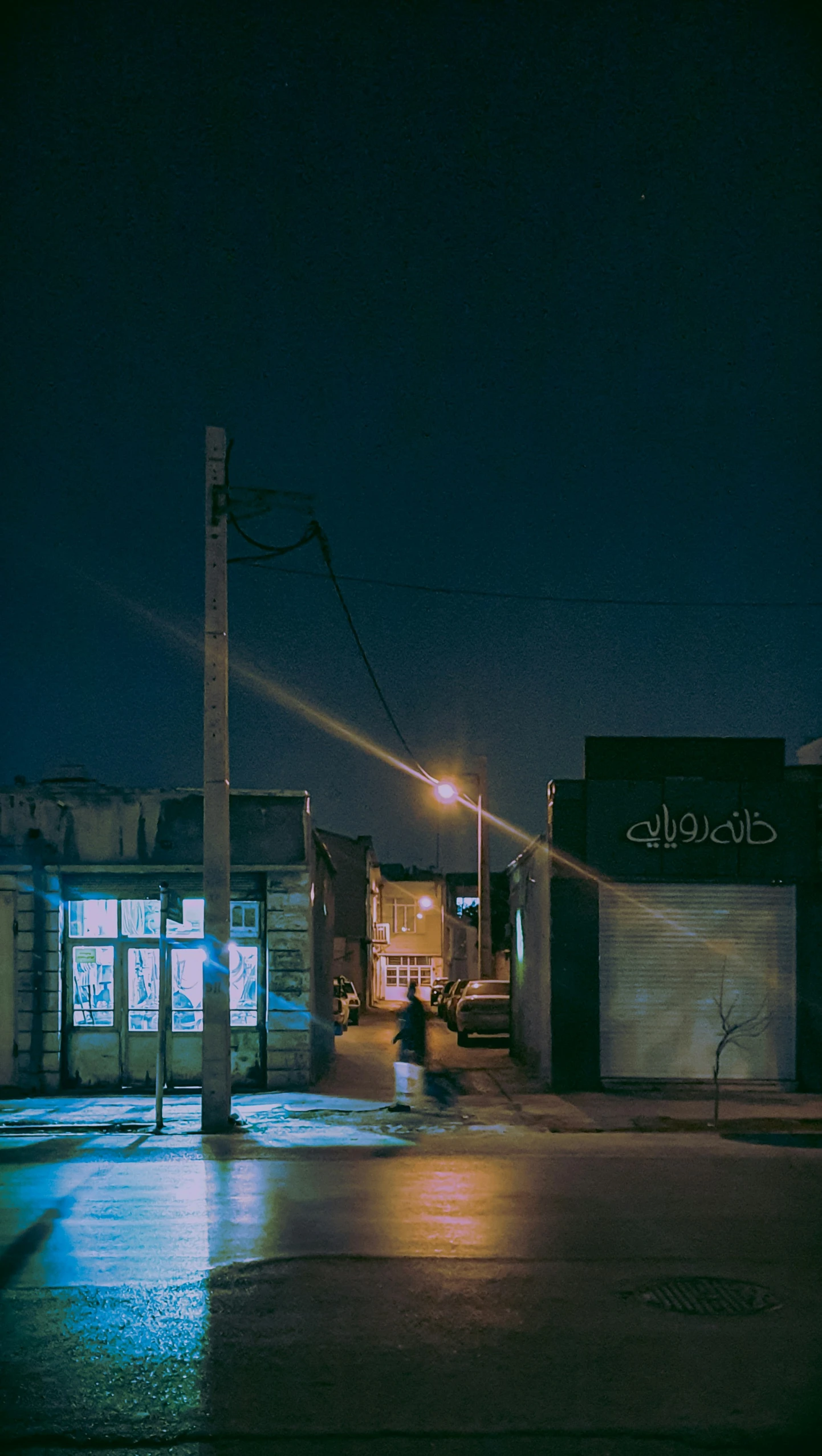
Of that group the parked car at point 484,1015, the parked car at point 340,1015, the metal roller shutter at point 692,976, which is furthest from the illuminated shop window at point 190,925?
the parked car at point 340,1015

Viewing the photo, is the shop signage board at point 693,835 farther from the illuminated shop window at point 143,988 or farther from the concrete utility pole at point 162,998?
the illuminated shop window at point 143,988

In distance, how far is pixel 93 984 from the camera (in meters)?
18.4

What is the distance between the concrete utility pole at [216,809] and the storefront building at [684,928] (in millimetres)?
5690

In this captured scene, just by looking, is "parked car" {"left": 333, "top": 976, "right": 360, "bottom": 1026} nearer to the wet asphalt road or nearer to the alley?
the alley

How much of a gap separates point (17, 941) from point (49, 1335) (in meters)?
12.2

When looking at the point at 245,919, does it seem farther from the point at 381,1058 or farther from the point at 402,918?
the point at 402,918

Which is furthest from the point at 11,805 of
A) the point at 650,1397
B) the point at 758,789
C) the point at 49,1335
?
the point at 650,1397

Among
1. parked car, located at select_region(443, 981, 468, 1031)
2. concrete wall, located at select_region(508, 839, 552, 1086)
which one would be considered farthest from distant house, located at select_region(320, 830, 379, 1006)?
concrete wall, located at select_region(508, 839, 552, 1086)

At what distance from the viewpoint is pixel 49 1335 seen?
6562 mm

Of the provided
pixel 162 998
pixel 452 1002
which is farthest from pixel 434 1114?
pixel 452 1002

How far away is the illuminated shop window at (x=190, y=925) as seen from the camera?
60.0 feet

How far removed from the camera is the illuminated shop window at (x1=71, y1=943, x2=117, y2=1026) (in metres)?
18.3

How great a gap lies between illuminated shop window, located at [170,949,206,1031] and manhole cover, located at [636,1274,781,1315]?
11450 millimetres

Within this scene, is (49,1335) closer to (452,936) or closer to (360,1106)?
(360,1106)
